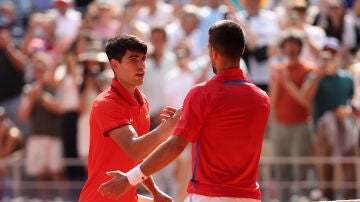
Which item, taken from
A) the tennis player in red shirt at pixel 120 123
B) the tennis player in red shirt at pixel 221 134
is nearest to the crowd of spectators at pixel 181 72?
the tennis player in red shirt at pixel 120 123

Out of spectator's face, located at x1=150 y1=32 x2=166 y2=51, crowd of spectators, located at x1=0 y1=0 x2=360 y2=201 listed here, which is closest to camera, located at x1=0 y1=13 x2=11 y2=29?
crowd of spectators, located at x1=0 y1=0 x2=360 y2=201

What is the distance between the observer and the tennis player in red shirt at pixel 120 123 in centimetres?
696

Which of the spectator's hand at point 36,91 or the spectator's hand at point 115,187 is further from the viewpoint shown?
the spectator's hand at point 36,91

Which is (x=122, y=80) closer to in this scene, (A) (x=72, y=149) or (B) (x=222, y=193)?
(B) (x=222, y=193)

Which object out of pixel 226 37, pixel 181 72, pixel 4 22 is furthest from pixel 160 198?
pixel 4 22

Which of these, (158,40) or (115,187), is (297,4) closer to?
(158,40)

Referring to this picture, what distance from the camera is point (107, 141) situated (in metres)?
7.16

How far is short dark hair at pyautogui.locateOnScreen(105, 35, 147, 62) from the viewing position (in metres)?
7.25

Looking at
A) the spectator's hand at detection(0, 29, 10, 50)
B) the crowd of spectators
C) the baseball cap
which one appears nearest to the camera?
the crowd of spectators

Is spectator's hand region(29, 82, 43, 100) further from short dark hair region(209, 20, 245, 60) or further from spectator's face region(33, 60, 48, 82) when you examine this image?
short dark hair region(209, 20, 245, 60)

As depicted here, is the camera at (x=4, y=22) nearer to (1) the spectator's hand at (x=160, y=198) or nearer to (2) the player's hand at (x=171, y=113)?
(1) the spectator's hand at (x=160, y=198)

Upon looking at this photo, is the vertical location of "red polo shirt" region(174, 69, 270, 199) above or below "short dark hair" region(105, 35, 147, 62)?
below

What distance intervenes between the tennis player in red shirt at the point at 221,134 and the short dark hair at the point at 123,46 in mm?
966

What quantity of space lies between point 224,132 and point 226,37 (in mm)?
627
